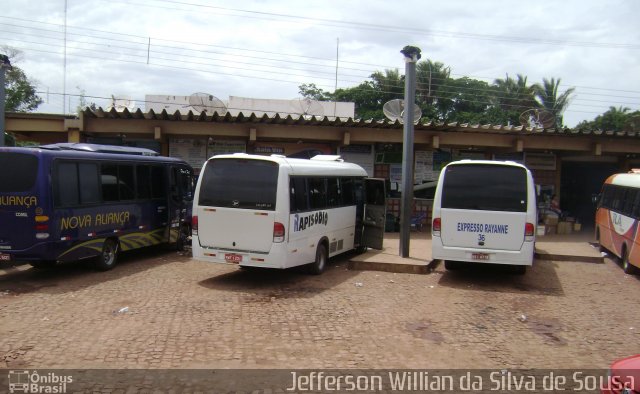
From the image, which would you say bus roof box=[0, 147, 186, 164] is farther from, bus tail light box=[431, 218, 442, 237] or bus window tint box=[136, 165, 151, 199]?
bus tail light box=[431, 218, 442, 237]

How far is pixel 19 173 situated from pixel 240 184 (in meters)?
3.76

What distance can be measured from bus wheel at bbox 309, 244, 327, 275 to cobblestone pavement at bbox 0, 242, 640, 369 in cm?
26

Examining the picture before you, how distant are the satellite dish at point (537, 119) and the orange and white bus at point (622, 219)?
3819 mm

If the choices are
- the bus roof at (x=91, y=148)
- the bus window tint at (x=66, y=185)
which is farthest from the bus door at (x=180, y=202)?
the bus window tint at (x=66, y=185)

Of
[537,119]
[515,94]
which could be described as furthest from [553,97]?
[537,119]

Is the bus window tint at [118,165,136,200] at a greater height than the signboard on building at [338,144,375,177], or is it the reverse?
the signboard on building at [338,144,375,177]

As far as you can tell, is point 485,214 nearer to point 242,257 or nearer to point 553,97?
point 242,257

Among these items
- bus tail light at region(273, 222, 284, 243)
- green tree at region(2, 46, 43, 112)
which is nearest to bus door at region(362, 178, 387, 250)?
bus tail light at region(273, 222, 284, 243)

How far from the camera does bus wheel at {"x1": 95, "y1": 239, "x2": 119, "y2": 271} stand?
1023 cm

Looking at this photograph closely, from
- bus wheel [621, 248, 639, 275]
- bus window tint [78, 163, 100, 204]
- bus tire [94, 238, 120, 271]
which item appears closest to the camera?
bus window tint [78, 163, 100, 204]

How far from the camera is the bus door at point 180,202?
510 inches

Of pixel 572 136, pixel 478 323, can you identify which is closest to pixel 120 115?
pixel 478 323

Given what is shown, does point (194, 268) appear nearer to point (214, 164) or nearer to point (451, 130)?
point (214, 164)

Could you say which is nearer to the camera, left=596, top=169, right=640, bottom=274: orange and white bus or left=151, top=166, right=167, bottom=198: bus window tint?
left=596, top=169, right=640, bottom=274: orange and white bus
